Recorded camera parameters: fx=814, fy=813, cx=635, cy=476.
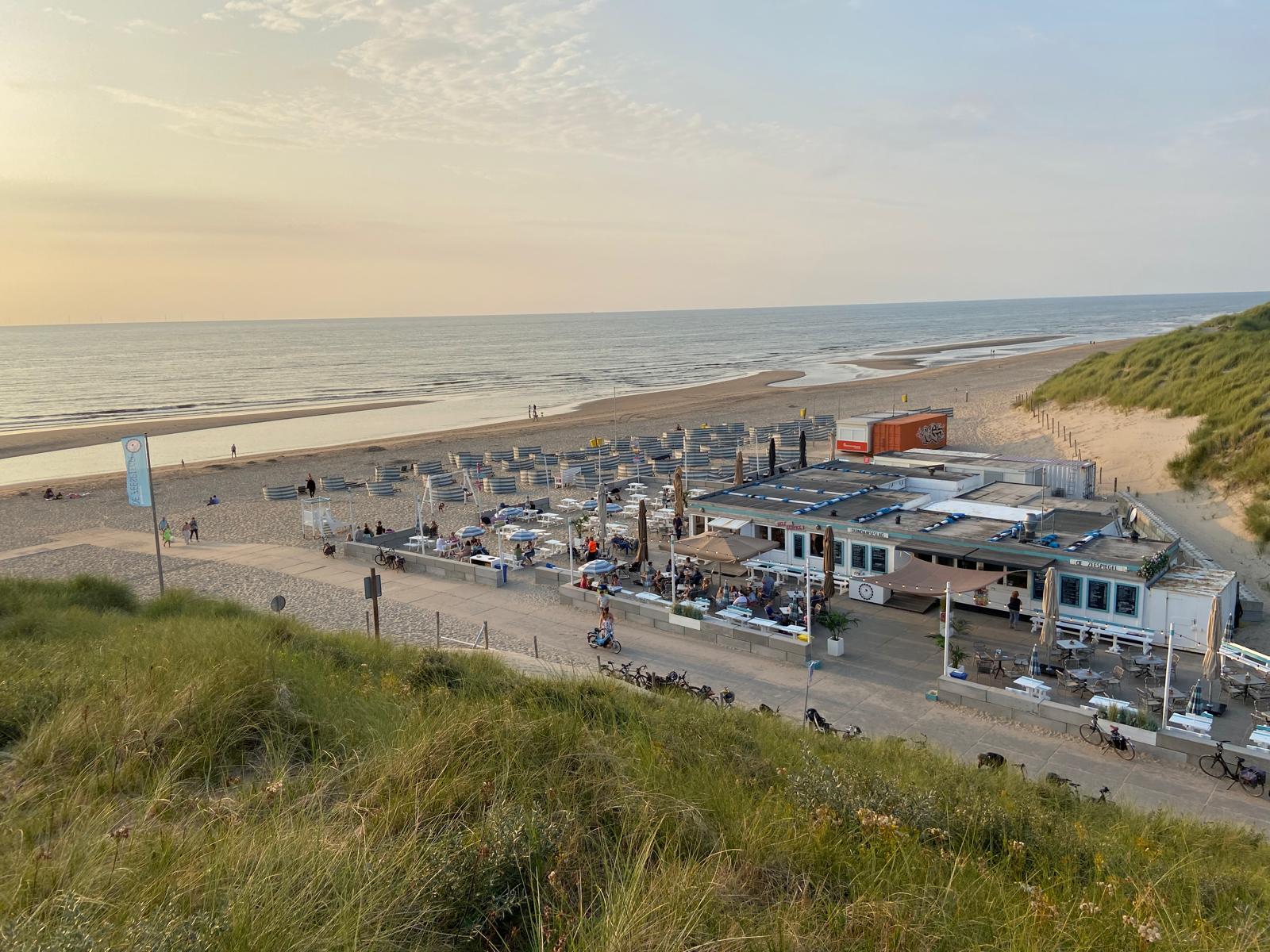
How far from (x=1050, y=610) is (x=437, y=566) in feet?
47.7

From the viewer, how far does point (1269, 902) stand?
5246 mm

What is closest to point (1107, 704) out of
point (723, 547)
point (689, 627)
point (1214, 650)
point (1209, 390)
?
point (1214, 650)

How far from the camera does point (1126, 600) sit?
15.4 meters

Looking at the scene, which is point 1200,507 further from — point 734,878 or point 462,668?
point 734,878

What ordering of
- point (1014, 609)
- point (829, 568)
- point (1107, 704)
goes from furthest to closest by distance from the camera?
point (829, 568)
point (1014, 609)
point (1107, 704)

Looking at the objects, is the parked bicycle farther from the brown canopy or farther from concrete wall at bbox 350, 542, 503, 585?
the brown canopy

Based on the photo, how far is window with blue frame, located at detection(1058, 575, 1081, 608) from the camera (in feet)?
52.4

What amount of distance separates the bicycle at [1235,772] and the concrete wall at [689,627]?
19.8ft

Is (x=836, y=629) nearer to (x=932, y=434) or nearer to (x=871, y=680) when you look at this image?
(x=871, y=680)

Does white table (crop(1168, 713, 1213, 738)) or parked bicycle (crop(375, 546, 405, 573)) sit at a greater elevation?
white table (crop(1168, 713, 1213, 738))

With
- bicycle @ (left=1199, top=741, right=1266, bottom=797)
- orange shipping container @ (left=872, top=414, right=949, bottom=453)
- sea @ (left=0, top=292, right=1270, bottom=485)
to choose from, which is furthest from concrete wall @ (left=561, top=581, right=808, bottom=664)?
sea @ (left=0, top=292, right=1270, bottom=485)

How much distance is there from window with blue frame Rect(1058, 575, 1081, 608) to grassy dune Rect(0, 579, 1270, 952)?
8524mm

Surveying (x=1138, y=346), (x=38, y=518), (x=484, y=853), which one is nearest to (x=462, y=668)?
(x=484, y=853)

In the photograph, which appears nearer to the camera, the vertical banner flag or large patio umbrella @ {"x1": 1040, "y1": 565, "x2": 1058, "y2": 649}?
large patio umbrella @ {"x1": 1040, "y1": 565, "x2": 1058, "y2": 649}
